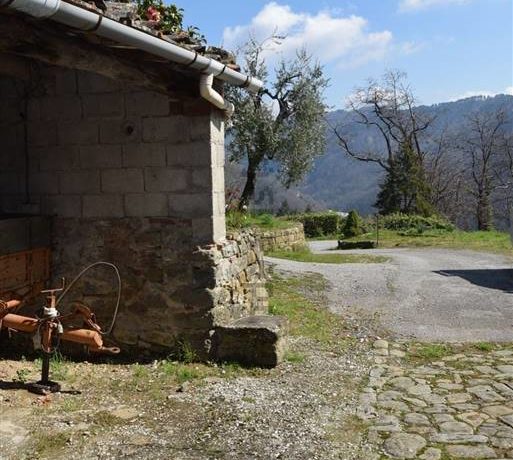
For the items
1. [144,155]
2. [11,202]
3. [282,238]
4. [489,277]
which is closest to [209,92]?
[144,155]

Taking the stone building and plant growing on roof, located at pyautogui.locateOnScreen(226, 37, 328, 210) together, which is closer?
the stone building

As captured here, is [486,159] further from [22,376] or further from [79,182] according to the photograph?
[22,376]

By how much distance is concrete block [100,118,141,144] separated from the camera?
577cm

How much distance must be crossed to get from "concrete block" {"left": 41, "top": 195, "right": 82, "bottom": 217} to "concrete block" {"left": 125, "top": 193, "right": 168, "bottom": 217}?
59 centimetres

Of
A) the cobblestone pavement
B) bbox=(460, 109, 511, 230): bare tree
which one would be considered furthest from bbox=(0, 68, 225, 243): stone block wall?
bbox=(460, 109, 511, 230): bare tree

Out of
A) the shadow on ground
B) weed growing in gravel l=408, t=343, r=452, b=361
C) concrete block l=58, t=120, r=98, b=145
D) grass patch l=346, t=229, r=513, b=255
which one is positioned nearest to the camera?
concrete block l=58, t=120, r=98, b=145

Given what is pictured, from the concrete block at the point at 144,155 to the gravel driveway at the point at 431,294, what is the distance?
4.15m

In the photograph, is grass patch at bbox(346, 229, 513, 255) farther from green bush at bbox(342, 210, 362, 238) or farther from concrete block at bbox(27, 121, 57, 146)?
concrete block at bbox(27, 121, 57, 146)

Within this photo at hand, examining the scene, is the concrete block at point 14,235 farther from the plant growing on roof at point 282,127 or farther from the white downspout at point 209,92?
the plant growing on roof at point 282,127

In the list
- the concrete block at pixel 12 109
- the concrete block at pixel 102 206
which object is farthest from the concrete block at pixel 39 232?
the concrete block at pixel 12 109

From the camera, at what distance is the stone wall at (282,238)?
693 inches

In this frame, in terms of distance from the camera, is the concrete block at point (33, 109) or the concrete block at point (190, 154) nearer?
the concrete block at point (190, 154)

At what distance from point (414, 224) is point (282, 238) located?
1073 centimetres

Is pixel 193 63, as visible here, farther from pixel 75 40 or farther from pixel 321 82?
pixel 321 82
